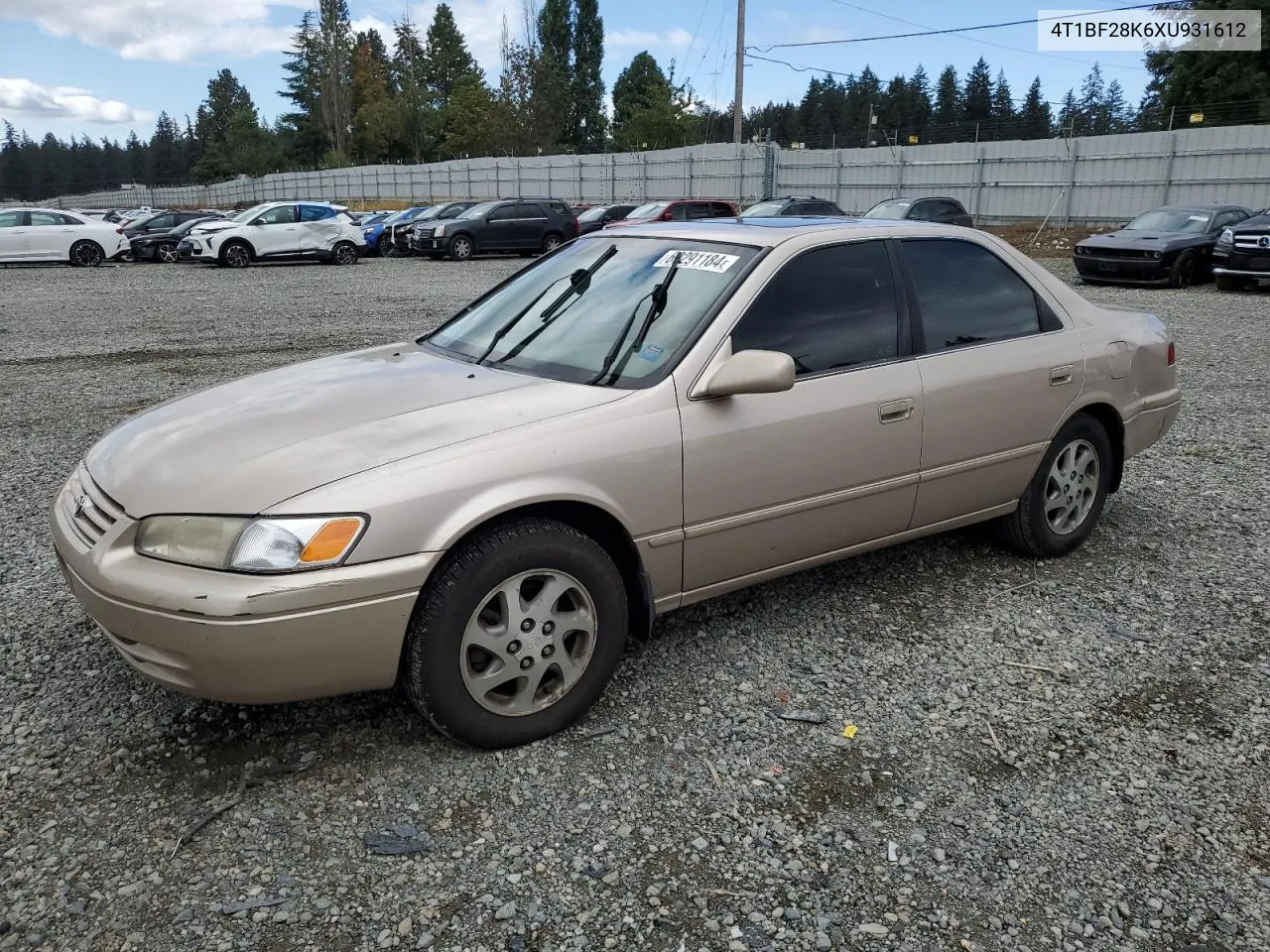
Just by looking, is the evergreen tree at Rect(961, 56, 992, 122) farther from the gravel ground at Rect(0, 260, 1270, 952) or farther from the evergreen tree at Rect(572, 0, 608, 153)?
the gravel ground at Rect(0, 260, 1270, 952)

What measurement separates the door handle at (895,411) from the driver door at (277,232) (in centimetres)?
2289

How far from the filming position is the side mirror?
10.3ft

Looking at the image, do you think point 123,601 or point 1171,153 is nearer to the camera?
point 123,601

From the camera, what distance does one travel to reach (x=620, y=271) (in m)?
3.81

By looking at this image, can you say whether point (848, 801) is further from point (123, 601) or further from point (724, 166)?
point (724, 166)

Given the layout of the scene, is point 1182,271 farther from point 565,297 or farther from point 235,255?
point 235,255

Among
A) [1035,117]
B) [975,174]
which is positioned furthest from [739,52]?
[1035,117]

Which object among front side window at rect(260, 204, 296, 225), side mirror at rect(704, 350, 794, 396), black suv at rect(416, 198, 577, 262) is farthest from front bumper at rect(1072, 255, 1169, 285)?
front side window at rect(260, 204, 296, 225)

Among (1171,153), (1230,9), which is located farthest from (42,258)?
(1230,9)

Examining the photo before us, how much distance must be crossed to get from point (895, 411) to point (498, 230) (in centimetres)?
2391

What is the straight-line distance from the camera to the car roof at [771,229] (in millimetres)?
3770

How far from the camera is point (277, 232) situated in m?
23.8

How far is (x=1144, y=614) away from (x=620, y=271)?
2589mm

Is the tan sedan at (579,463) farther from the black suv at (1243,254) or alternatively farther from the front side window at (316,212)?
the front side window at (316,212)
